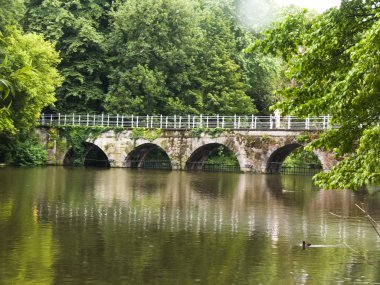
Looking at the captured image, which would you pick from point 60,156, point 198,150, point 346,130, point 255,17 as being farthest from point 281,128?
point 346,130

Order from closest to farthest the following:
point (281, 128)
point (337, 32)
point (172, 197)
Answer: point (337, 32)
point (172, 197)
point (281, 128)

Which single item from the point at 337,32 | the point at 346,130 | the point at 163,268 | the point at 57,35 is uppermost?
the point at 57,35

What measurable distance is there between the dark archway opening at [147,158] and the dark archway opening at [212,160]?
10.8 feet

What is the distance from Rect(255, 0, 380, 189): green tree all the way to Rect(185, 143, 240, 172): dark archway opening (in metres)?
33.1

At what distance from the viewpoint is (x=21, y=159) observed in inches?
1742

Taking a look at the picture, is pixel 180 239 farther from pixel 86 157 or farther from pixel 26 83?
pixel 86 157

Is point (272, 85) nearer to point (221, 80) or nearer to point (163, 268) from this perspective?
point (221, 80)

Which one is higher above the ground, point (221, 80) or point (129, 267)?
point (221, 80)

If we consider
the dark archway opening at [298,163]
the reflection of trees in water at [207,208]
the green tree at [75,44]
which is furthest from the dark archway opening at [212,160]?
the reflection of trees in water at [207,208]

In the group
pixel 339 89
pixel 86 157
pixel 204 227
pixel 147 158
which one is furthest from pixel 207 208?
pixel 86 157

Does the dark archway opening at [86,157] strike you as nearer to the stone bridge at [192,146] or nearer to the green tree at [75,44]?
the stone bridge at [192,146]

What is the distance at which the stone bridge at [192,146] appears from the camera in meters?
41.6

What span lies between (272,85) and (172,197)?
38.0 metres

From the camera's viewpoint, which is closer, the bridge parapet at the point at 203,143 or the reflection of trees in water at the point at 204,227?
the reflection of trees in water at the point at 204,227
